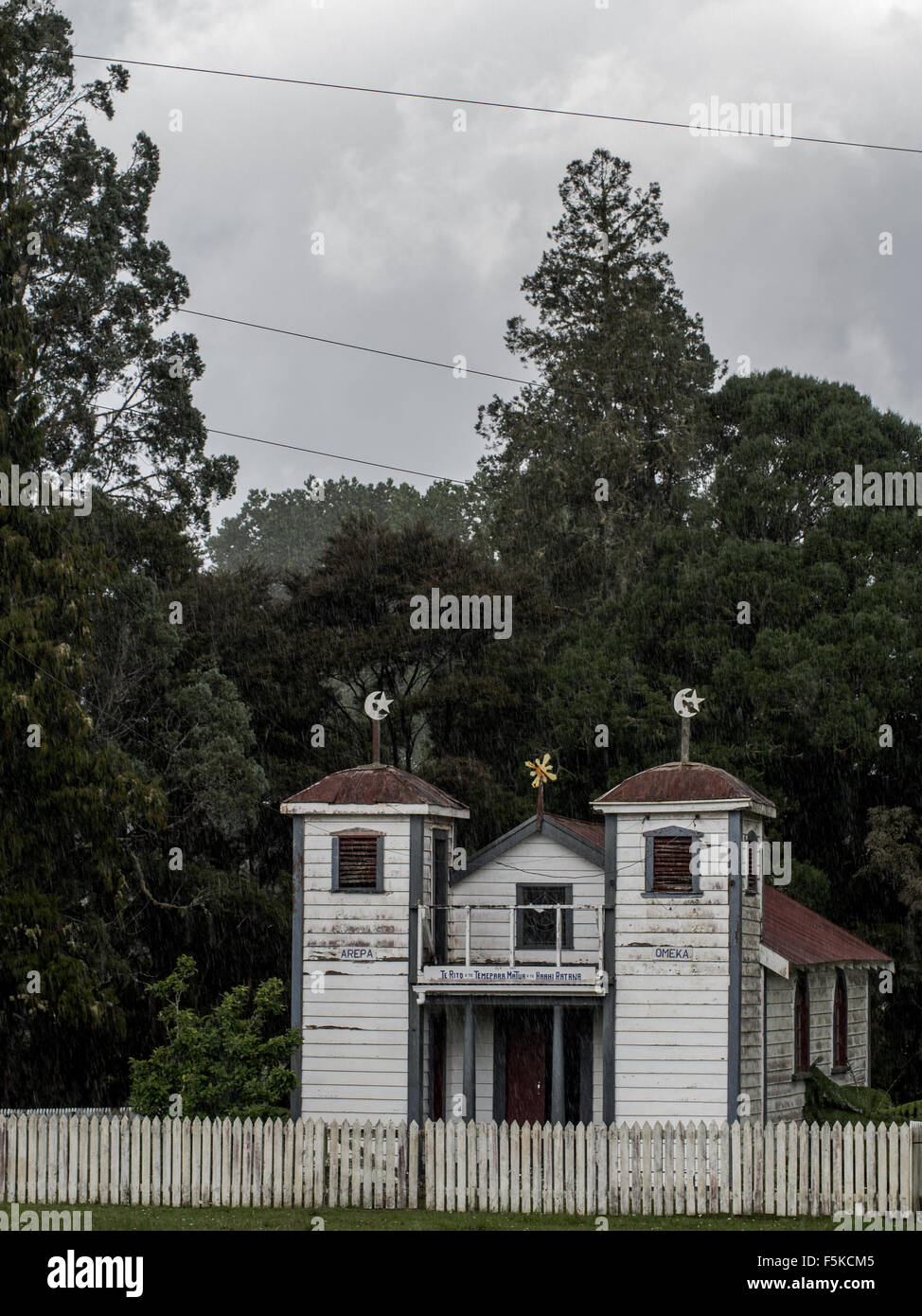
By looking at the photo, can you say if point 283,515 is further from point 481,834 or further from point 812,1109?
point 812,1109

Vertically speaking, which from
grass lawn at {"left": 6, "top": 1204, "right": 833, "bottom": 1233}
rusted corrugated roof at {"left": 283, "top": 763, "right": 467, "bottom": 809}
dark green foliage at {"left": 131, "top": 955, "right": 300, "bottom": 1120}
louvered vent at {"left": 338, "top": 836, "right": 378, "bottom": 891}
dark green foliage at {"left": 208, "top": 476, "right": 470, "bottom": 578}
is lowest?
grass lawn at {"left": 6, "top": 1204, "right": 833, "bottom": 1233}

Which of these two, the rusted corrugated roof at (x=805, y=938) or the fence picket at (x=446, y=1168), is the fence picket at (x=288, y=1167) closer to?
the fence picket at (x=446, y=1168)

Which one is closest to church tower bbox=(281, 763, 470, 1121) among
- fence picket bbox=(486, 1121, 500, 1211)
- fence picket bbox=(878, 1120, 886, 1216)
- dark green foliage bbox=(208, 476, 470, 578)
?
fence picket bbox=(486, 1121, 500, 1211)

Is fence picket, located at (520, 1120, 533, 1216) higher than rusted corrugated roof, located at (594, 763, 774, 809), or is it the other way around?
rusted corrugated roof, located at (594, 763, 774, 809)

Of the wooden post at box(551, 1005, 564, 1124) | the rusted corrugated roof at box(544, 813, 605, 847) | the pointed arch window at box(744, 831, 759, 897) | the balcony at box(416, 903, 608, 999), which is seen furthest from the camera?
the rusted corrugated roof at box(544, 813, 605, 847)

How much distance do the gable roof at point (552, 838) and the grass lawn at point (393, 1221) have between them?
27.6ft

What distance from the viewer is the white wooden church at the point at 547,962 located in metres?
26.0

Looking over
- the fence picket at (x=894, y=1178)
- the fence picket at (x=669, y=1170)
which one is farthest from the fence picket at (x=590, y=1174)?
the fence picket at (x=894, y=1178)

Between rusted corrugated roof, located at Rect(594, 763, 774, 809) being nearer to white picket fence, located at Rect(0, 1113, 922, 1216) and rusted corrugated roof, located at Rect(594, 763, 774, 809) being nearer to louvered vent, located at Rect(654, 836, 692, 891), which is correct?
louvered vent, located at Rect(654, 836, 692, 891)

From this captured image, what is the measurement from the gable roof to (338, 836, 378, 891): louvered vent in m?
2.47

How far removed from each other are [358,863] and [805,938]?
8.49m

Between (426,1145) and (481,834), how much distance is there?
63.5 feet

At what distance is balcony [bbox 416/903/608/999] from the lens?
87.2 ft

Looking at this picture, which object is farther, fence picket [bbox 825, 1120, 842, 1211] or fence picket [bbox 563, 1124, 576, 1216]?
fence picket [bbox 563, 1124, 576, 1216]
